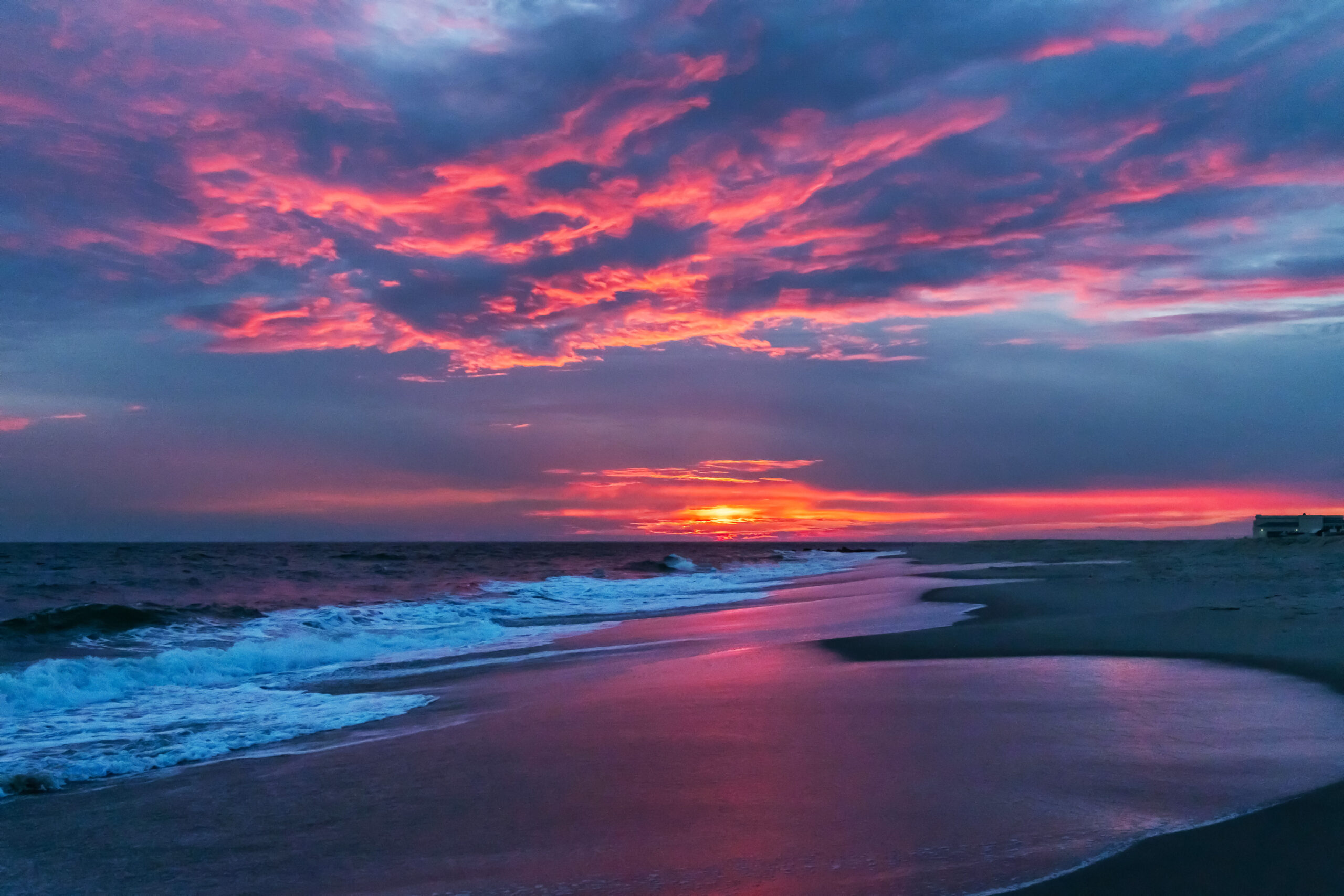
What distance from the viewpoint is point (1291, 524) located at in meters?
47.7

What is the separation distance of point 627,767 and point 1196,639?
8.52 metres

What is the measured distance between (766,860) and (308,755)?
15.9 ft

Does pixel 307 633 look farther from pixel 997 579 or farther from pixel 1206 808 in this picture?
pixel 997 579

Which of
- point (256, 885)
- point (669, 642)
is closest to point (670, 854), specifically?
point (256, 885)

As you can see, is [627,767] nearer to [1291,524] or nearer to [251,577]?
[251,577]

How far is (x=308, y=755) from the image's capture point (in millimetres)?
7684

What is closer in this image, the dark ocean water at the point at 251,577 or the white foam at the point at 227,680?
the white foam at the point at 227,680

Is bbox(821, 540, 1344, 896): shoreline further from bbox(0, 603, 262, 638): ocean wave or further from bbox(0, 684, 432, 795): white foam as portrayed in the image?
bbox(0, 603, 262, 638): ocean wave

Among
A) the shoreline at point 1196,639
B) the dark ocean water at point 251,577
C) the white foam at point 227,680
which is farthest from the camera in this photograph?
the dark ocean water at point 251,577

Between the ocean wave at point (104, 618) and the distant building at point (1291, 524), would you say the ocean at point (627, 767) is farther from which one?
the distant building at point (1291, 524)

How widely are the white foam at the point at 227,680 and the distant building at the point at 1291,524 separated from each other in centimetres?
3429

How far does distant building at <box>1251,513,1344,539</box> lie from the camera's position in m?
43.9

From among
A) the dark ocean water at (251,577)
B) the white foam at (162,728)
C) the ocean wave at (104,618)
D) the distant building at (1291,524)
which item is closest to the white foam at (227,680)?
the white foam at (162,728)

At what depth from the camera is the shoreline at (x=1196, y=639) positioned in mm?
3992
